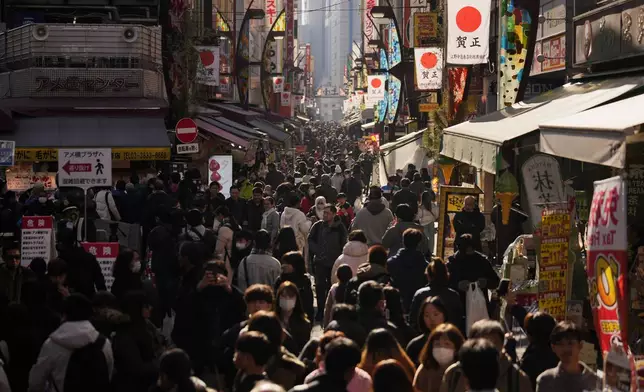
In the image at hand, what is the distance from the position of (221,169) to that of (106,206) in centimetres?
714

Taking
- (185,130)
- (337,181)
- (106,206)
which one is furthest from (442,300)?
(337,181)

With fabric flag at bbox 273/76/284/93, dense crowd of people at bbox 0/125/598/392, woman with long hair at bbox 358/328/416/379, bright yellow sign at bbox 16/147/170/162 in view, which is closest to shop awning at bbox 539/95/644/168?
dense crowd of people at bbox 0/125/598/392

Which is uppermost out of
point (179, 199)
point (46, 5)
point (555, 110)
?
point (46, 5)

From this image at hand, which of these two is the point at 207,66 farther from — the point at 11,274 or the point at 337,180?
the point at 11,274

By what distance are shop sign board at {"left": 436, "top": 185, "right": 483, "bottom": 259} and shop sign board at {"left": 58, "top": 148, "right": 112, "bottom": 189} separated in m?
4.52

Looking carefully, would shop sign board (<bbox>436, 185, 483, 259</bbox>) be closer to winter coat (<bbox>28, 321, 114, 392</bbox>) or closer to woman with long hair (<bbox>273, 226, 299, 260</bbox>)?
woman with long hair (<bbox>273, 226, 299, 260</bbox>)

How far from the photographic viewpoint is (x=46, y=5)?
30875mm

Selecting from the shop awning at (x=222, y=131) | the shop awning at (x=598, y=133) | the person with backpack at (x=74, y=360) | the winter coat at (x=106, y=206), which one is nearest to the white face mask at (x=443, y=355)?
the person with backpack at (x=74, y=360)

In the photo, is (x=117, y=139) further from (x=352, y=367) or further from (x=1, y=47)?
(x=352, y=367)

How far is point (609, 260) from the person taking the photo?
21.9 feet

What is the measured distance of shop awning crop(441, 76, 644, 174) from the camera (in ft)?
45.9

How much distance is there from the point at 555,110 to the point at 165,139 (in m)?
14.3

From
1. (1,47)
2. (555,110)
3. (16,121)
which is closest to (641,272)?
(555,110)

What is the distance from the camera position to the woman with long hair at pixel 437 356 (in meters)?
6.92
